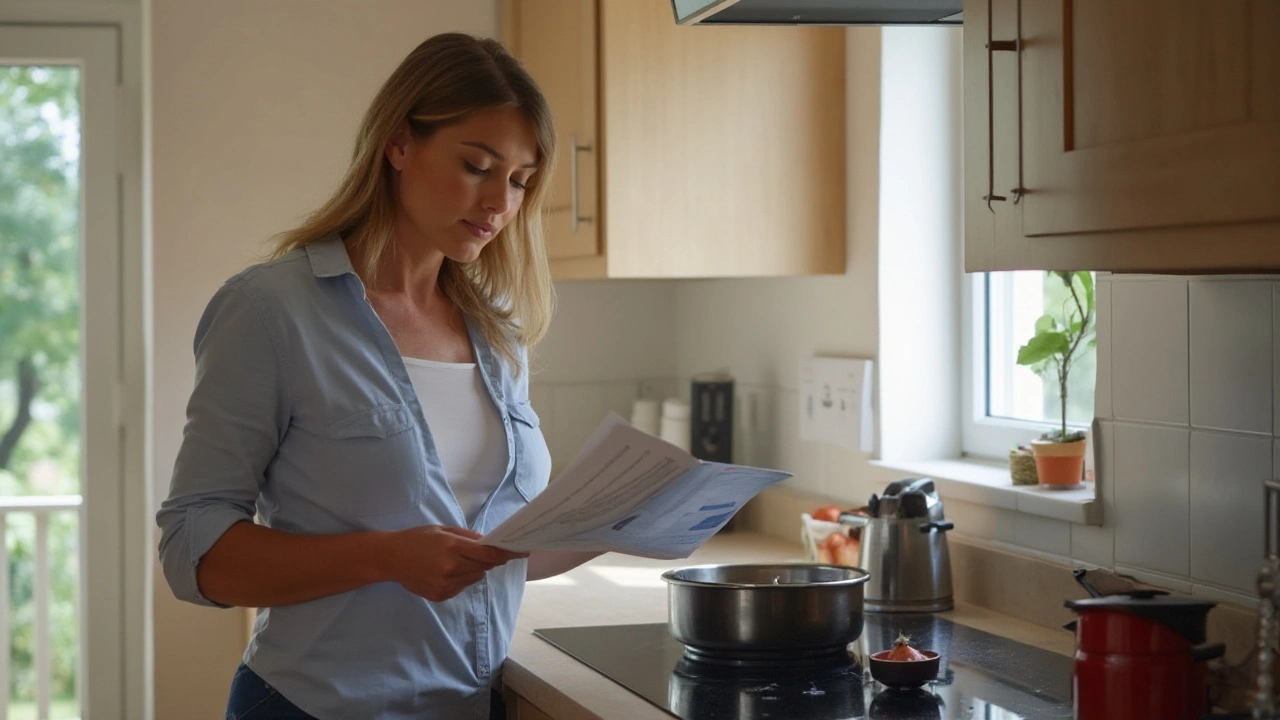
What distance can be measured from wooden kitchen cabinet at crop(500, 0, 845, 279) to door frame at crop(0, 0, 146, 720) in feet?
3.51

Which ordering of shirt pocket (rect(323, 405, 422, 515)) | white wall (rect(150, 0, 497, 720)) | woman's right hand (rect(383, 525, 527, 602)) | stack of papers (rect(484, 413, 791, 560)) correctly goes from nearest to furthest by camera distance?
stack of papers (rect(484, 413, 791, 560)), woman's right hand (rect(383, 525, 527, 602)), shirt pocket (rect(323, 405, 422, 515)), white wall (rect(150, 0, 497, 720))

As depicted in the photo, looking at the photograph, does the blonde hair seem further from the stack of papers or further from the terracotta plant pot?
the terracotta plant pot

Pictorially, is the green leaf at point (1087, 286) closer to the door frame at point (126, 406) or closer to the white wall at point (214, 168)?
the white wall at point (214, 168)

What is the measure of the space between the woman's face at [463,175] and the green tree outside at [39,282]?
1.71m

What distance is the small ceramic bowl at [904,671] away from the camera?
1.43 m

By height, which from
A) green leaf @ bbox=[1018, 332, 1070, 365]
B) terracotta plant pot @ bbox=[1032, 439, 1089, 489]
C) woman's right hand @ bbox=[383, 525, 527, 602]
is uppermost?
green leaf @ bbox=[1018, 332, 1070, 365]

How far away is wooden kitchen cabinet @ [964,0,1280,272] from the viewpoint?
1059 mm

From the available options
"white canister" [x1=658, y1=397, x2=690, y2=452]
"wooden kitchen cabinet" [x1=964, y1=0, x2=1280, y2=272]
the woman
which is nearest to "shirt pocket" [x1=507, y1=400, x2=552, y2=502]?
the woman

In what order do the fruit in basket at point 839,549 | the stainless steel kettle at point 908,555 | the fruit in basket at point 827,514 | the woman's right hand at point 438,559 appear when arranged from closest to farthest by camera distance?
1. the woman's right hand at point 438,559
2. the stainless steel kettle at point 908,555
3. the fruit in basket at point 839,549
4. the fruit in basket at point 827,514

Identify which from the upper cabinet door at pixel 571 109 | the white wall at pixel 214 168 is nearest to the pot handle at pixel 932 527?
the upper cabinet door at pixel 571 109

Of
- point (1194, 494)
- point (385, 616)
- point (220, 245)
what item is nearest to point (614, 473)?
point (385, 616)

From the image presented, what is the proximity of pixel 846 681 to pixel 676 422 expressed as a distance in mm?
1469

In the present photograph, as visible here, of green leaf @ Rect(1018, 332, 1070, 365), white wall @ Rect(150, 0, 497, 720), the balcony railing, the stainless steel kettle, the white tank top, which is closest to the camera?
the white tank top

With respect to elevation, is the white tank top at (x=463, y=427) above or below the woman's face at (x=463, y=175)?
below
